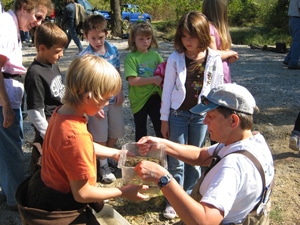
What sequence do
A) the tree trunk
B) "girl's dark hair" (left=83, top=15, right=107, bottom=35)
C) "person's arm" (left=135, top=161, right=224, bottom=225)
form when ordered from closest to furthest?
"person's arm" (left=135, top=161, right=224, bottom=225) < "girl's dark hair" (left=83, top=15, right=107, bottom=35) < the tree trunk

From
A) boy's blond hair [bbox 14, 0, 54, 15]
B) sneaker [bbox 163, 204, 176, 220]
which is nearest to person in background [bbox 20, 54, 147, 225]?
boy's blond hair [bbox 14, 0, 54, 15]

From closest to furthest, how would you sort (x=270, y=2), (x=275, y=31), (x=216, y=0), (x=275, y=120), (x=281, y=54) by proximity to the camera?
(x=216, y=0) → (x=275, y=120) → (x=281, y=54) → (x=275, y=31) → (x=270, y=2)

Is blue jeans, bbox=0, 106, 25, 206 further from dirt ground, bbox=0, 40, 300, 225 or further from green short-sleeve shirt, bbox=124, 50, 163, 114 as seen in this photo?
green short-sleeve shirt, bbox=124, 50, 163, 114

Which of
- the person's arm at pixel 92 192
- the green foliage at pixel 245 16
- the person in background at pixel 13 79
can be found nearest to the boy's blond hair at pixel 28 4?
the person in background at pixel 13 79

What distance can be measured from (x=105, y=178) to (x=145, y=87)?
3.11ft

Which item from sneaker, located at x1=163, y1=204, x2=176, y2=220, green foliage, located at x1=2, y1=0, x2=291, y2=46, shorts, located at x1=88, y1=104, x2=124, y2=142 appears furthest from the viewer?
green foliage, located at x1=2, y1=0, x2=291, y2=46

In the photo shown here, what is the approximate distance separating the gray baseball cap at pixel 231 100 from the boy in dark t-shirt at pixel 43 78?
1341 millimetres

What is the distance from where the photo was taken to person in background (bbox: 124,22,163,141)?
333 cm

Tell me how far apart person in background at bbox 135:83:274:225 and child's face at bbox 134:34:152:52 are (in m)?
1.63

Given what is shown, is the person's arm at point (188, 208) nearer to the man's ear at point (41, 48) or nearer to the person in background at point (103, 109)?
the man's ear at point (41, 48)

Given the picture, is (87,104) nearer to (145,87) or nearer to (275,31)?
(145,87)

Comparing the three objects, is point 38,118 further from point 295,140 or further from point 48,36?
→ point 295,140

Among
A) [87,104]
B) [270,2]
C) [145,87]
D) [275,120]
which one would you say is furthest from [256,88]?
[270,2]

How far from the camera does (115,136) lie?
3.53 meters
